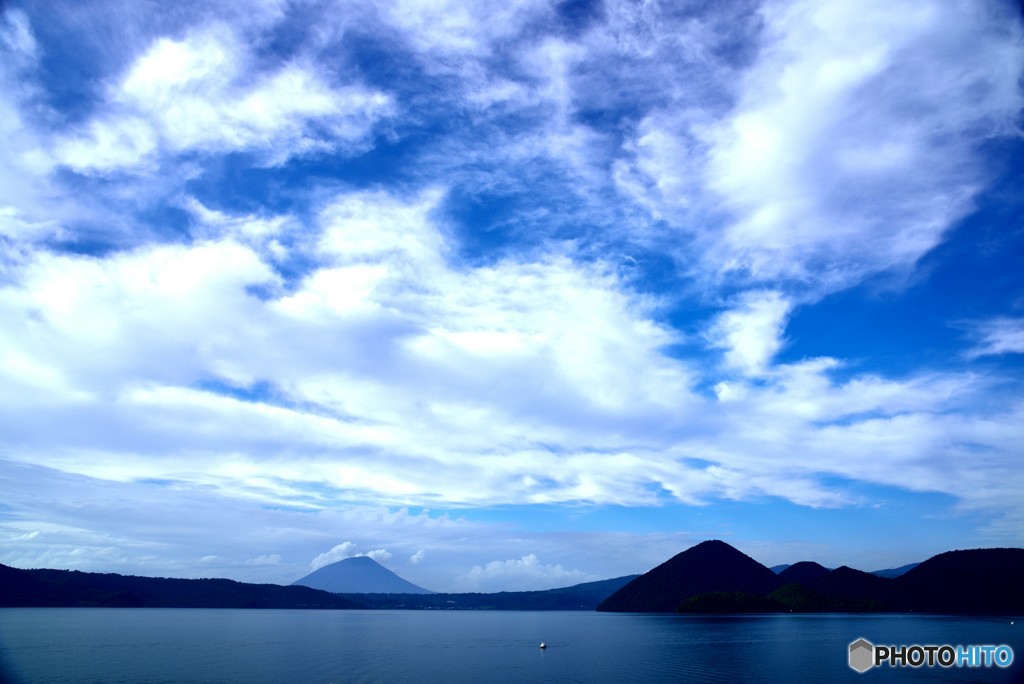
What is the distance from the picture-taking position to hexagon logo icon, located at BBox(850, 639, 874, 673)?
96.3m

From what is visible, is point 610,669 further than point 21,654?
No

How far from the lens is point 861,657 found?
349ft

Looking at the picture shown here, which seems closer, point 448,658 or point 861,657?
point 861,657

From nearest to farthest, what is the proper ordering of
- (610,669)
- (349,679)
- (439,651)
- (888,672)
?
(349,679), (888,672), (610,669), (439,651)

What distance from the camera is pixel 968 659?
103 metres

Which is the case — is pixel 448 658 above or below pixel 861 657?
below

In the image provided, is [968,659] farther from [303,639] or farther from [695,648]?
[303,639]

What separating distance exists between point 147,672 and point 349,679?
2821cm

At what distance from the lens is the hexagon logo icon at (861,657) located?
96344 mm

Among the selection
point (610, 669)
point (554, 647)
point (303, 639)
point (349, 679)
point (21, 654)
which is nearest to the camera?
point (349, 679)

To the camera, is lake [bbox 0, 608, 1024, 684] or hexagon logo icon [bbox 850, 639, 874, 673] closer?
lake [bbox 0, 608, 1024, 684]

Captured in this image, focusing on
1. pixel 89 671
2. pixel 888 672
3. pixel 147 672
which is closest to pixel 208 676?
pixel 147 672

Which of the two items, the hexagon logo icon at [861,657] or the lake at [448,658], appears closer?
the lake at [448,658]

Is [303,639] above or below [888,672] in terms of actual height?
below
